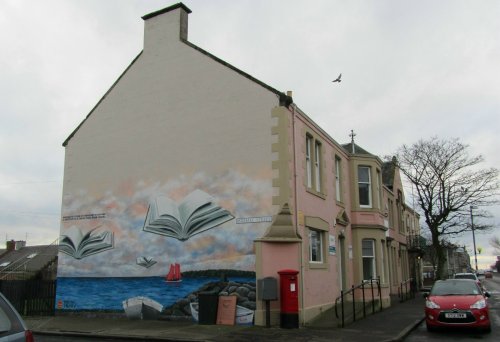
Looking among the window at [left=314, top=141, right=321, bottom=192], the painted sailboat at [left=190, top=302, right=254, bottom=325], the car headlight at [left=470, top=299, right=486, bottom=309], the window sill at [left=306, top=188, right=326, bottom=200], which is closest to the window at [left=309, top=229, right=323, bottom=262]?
the window sill at [left=306, top=188, right=326, bottom=200]

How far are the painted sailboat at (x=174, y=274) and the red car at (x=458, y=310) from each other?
24.9 feet

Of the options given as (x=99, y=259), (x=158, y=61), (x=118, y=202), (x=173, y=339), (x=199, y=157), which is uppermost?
(x=158, y=61)

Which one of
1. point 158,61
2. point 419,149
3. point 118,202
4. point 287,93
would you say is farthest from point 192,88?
point 419,149

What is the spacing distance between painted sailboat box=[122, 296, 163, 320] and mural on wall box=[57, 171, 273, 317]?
34mm

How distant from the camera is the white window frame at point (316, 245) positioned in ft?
53.0

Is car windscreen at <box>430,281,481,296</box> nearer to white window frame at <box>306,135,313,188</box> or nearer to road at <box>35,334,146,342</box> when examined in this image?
white window frame at <box>306,135,313,188</box>

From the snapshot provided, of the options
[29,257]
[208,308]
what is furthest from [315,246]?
[29,257]

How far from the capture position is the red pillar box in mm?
13359

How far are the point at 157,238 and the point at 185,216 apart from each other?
1372mm

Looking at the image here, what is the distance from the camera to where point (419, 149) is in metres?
36.0

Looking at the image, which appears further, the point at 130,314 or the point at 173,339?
the point at 130,314

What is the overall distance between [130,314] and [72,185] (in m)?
5.92

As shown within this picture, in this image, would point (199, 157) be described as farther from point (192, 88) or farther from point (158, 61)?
point (158, 61)

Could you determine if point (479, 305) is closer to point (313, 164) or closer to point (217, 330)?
point (217, 330)
